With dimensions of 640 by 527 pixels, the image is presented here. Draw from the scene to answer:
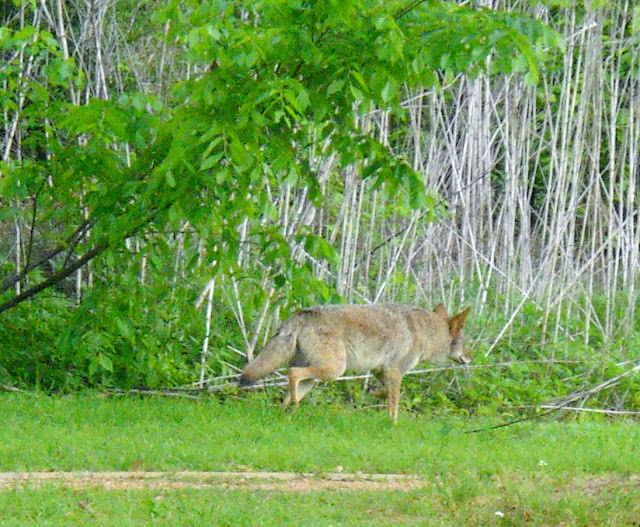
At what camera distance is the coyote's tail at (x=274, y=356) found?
32.1 feet

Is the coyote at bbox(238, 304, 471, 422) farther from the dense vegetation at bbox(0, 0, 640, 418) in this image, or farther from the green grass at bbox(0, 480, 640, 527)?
the green grass at bbox(0, 480, 640, 527)

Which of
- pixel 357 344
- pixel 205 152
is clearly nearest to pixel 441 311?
pixel 357 344

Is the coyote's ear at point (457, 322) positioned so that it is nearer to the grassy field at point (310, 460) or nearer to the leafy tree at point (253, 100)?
the grassy field at point (310, 460)

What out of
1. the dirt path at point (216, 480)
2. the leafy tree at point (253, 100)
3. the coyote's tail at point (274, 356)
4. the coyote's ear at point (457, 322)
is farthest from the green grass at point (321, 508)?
the coyote's ear at point (457, 322)

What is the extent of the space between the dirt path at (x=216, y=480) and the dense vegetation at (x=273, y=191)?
6.63 ft

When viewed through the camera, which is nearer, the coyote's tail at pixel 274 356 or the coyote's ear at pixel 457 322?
the coyote's tail at pixel 274 356

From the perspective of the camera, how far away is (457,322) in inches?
434

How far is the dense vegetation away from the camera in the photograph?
298 inches

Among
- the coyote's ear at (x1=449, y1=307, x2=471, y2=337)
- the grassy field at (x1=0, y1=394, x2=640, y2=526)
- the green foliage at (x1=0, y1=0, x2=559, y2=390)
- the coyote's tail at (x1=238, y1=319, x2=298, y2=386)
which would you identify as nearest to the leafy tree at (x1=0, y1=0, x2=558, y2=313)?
the green foliage at (x1=0, y1=0, x2=559, y2=390)

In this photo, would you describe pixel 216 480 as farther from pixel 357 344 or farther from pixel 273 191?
pixel 273 191

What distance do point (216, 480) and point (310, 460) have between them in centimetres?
91

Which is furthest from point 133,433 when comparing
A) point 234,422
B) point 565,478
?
point 565,478

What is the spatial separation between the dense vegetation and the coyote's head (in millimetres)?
365

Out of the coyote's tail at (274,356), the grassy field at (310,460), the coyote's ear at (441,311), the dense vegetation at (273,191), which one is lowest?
the grassy field at (310,460)
